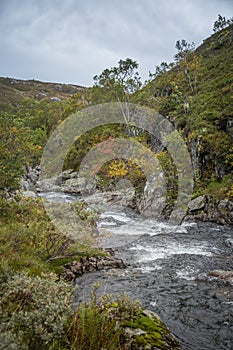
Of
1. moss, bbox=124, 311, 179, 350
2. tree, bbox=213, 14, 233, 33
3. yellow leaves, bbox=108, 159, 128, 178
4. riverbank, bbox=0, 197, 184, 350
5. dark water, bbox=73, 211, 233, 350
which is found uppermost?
tree, bbox=213, 14, 233, 33

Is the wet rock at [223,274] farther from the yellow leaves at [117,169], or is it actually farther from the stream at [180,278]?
the yellow leaves at [117,169]

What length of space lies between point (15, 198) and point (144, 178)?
1937cm

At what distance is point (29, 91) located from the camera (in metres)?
135

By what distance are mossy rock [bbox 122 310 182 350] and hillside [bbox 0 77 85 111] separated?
4299 inches

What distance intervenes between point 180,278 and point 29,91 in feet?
458

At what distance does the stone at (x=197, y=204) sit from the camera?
870 inches

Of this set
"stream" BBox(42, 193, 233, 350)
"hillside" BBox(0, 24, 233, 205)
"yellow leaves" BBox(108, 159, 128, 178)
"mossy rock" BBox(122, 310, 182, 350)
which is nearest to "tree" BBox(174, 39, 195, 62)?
"hillside" BBox(0, 24, 233, 205)

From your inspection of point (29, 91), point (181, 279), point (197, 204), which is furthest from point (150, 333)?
point (29, 91)

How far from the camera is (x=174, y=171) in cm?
2659

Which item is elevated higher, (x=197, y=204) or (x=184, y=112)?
(x=184, y=112)

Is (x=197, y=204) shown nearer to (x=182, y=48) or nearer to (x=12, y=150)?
(x=12, y=150)

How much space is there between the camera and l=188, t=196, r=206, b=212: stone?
72.5 ft

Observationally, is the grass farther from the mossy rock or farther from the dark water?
the mossy rock

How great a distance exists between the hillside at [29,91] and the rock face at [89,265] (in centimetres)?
10326
